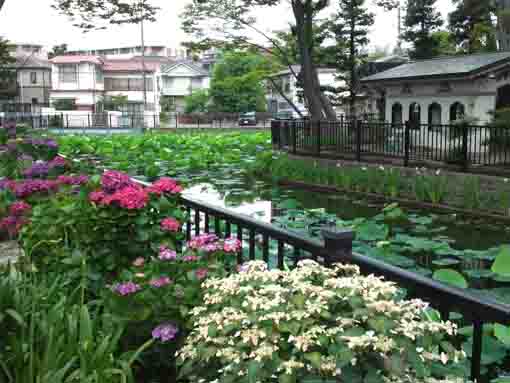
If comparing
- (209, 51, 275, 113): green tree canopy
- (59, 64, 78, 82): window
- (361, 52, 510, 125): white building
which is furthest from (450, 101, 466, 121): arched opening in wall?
(59, 64, 78, 82): window

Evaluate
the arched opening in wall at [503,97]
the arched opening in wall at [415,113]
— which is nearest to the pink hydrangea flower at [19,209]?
the arched opening in wall at [503,97]

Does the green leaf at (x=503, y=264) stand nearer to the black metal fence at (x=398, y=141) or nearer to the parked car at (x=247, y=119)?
the black metal fence at (x=398, y=141)

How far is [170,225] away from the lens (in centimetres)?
371

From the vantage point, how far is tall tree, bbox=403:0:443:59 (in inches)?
1147

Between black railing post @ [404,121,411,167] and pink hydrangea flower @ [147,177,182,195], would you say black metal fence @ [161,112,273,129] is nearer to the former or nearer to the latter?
black railing post @ [404,121,411,167]

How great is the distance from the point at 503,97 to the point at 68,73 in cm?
5306

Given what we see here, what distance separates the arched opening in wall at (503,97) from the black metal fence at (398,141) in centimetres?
137

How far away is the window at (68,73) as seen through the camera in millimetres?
60125

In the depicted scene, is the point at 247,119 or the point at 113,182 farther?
the point at 247,119

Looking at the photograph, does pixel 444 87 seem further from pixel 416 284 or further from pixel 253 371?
pixel 253 371

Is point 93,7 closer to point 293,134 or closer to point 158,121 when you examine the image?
point 293,134

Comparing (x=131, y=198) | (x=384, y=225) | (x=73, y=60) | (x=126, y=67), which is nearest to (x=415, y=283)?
(x=131, y=198)

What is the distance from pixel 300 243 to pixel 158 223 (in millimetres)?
1442

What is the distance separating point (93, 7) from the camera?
14.5 meters
